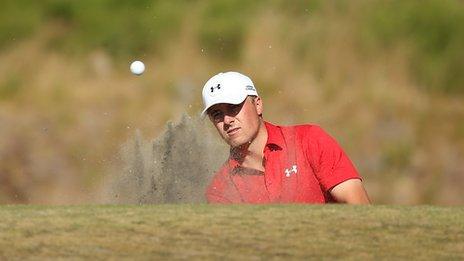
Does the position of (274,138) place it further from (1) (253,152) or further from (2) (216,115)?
(2) (216,115)

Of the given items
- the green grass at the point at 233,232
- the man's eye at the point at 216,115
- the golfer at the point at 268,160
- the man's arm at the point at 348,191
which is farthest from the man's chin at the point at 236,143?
the green grass at the point at 233,232

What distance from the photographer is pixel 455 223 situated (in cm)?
239

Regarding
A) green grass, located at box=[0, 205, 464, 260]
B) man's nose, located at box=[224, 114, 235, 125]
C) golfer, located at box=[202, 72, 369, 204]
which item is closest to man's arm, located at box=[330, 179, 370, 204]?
golfer, located at box=[202, 72, 369, 204]

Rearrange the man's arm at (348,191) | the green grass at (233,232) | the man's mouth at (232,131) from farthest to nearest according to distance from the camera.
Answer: the man's mouth at (232,131) → the man's arm at (348,191) → the green grass at (233,232)

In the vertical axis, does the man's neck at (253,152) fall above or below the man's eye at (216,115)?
below

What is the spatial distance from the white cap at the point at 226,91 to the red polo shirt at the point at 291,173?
0.39 feet

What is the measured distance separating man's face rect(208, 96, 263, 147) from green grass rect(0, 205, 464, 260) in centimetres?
110

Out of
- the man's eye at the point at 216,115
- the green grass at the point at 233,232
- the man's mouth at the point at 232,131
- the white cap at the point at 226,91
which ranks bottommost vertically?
the green grass at the point at 233,232

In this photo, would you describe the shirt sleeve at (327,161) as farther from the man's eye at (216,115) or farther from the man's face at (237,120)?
the man's eye at (216,115)

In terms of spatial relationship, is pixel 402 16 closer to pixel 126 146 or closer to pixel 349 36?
pixel 349 36

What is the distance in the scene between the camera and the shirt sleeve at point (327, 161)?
3.51m

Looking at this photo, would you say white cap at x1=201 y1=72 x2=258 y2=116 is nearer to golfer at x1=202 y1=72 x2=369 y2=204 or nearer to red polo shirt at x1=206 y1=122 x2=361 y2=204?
golfer at x1=202 y1=72 x2=369 y2=204

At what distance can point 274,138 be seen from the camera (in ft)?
12.0

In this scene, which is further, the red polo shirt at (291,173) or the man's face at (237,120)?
the man's face at (237,120)
